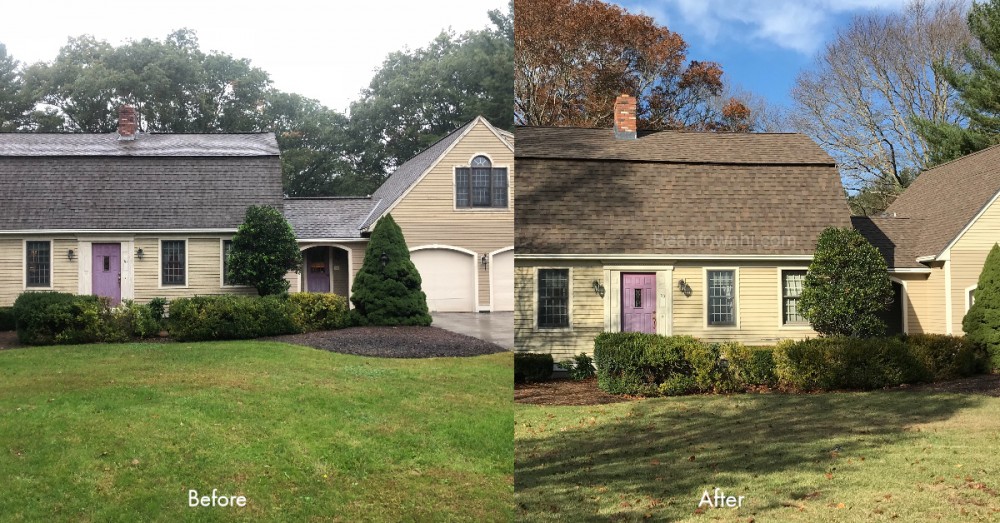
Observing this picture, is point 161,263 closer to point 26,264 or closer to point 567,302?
point 26,264

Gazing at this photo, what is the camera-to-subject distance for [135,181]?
19.7 feet

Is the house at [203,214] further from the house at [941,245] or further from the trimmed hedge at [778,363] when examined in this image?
the house at [941,245]

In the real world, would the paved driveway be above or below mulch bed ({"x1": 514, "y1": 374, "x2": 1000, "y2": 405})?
above

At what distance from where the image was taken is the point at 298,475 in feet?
18.7

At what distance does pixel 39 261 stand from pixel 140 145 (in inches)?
42.4

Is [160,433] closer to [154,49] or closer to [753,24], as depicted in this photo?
[154,49]

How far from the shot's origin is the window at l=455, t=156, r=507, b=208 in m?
5.14

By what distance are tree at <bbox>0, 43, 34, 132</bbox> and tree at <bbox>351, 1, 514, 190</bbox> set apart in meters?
2.32

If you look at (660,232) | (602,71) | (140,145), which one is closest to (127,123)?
(140,145)

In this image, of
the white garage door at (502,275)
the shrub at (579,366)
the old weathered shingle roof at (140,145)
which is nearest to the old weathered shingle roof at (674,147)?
the shrub at (579,366)

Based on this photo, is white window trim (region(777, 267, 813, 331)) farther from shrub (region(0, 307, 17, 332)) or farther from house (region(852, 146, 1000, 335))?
shrub (region(0, 307, 17, 332))

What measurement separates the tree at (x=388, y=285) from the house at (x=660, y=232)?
240 centimetres

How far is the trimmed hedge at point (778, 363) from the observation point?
8961 mm

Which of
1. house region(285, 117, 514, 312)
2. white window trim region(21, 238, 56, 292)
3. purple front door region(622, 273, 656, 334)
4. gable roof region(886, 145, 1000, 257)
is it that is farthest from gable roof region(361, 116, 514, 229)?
gable roof region(886, 145, 1000, 257)
